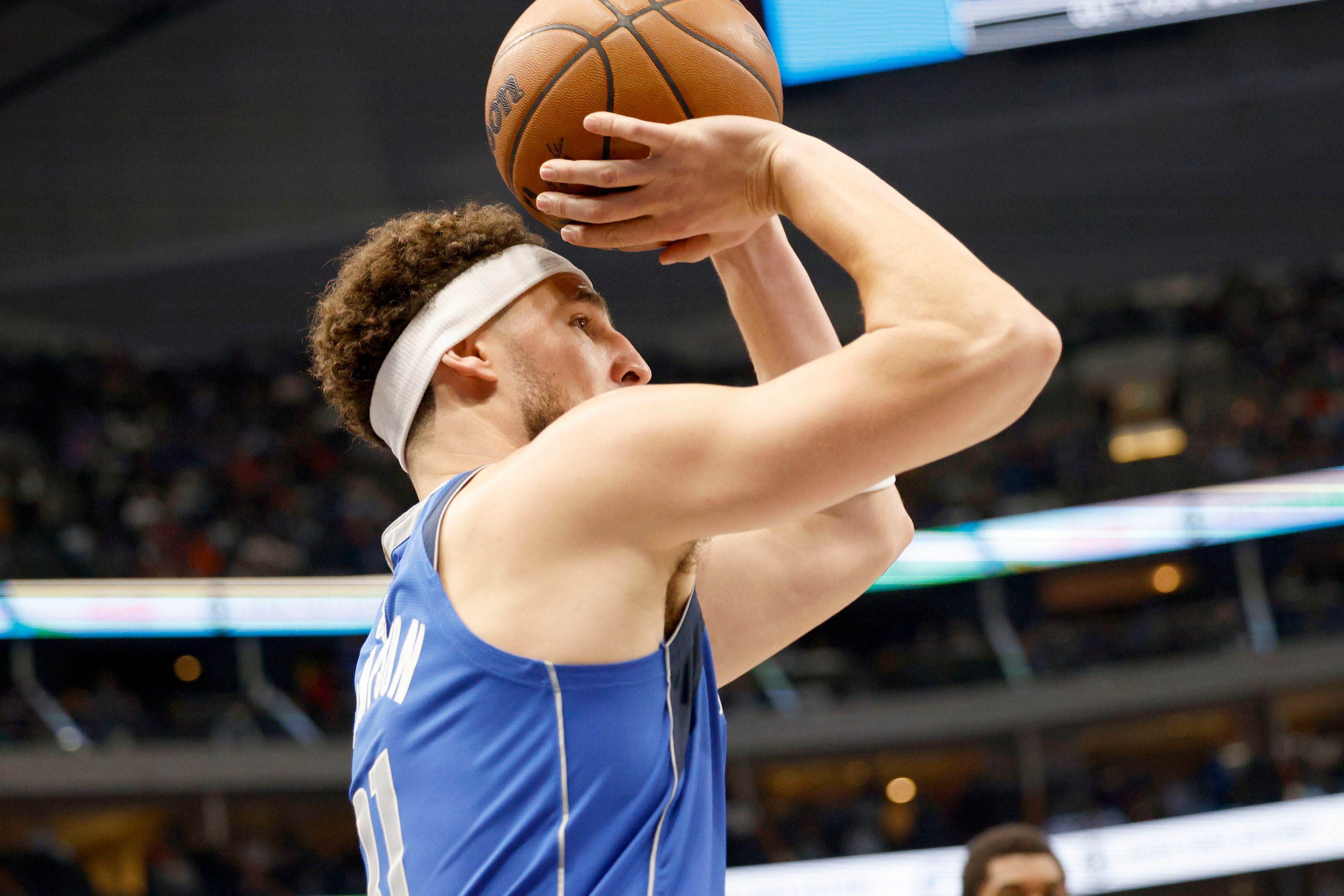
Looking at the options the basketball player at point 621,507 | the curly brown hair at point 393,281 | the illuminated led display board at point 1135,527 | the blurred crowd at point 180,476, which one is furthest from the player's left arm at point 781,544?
the illuminated led display board at point 1135,527

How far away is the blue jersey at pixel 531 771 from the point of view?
1476 millimetres

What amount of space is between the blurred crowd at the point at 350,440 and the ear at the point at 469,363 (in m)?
12.6

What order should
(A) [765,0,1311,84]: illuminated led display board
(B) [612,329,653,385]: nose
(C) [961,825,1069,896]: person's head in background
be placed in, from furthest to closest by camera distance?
(A) [765,0,1311,84]: illuminated led display board, (C) [961,825,1069,896]: person's head in background, (B) [612,329,653,385]: nose

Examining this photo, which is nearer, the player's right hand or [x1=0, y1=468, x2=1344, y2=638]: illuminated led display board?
the player's right hand

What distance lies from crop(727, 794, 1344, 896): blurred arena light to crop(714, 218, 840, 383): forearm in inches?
441

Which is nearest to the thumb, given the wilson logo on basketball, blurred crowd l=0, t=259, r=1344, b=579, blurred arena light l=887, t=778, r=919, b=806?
the wilson logo on basketball

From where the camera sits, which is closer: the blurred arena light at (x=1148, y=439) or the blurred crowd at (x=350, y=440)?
the blurred crowd at (x=350, y=440)

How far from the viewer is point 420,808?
1.57 m

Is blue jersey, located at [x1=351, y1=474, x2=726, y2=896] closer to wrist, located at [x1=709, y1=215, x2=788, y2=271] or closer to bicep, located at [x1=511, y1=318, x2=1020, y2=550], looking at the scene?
bicep, located at [x1=511, y1=318, x2=1020, y2=550]

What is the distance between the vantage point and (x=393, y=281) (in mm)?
2008

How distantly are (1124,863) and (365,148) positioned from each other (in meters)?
11.9

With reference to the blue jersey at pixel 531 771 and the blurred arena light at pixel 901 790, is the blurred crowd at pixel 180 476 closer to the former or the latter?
the blurred arena light at pixel 901 790

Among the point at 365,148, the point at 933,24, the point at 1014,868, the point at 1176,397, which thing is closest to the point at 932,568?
the point at 1176,397

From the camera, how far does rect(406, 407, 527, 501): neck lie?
73.5 inches
